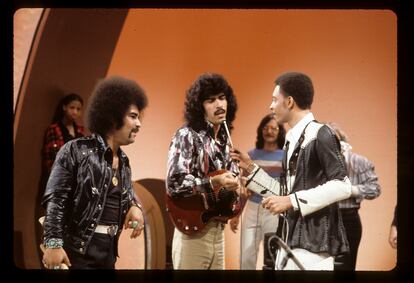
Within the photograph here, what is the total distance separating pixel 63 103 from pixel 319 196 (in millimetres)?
1344

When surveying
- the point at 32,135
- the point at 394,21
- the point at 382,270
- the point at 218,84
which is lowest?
the point at 382,270

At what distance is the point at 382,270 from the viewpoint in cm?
405

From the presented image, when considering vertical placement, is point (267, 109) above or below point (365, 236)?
above

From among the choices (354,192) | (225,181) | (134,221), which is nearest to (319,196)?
(354,192)

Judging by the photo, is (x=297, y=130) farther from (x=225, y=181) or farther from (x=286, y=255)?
(x=286, y=255)

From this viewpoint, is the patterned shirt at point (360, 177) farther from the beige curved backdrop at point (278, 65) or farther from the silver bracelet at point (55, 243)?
the silver bracelet at point (55, 243)

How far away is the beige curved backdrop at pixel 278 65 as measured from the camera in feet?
13.3

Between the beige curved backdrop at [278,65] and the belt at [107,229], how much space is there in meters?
0.28

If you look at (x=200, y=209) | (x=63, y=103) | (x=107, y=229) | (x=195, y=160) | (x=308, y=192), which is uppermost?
(x=63, y=103)

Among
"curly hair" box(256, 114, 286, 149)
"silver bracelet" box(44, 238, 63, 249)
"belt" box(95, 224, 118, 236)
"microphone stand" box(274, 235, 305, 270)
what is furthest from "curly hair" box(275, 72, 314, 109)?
"silver bracelet" box(44, 238, 63, 249)

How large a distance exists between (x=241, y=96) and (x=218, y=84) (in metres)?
0.13

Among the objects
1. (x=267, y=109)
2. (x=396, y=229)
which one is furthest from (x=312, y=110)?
(x=396, y=229)

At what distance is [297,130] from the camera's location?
4020 millimetres
